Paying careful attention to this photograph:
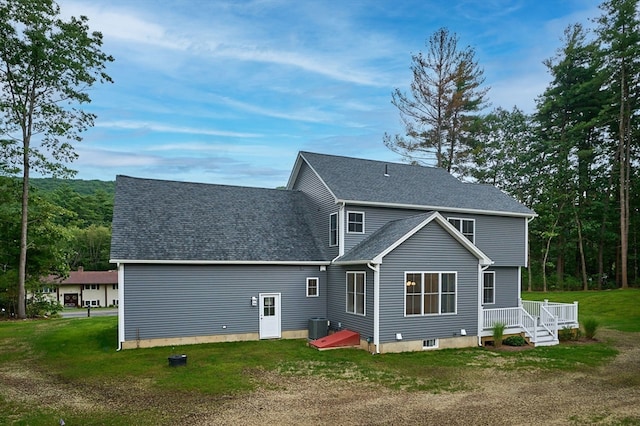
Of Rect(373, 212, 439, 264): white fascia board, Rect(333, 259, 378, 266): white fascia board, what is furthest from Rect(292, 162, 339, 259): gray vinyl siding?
Rect(373, 212, 439, 264): white fascia board

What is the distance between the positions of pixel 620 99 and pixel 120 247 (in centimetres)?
3588

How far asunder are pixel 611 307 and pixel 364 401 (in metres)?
23.3

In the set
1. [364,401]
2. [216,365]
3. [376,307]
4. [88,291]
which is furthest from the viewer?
[88,291]

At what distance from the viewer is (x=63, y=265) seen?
25.3 metres

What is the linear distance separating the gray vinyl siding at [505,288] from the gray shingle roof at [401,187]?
281 cm

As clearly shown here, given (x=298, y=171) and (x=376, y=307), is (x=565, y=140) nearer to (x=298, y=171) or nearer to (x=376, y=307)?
(x=298, y=171)

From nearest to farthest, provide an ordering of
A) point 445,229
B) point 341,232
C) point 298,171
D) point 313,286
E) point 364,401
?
point 364,401
point 445,229
point 341,232
point 313,286
point 298,171

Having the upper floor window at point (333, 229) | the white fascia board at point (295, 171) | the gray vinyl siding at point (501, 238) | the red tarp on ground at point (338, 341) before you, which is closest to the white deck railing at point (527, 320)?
the gray vinyl siding at point (501, 238)

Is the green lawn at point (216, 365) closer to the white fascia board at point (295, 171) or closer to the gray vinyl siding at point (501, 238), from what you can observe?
the gray vinyl siding at point (501, 238)

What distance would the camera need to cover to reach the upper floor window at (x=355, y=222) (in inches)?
682

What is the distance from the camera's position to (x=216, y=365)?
12.4m

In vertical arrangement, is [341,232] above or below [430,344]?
above

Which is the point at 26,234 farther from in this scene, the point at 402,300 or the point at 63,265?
the point at 402,300

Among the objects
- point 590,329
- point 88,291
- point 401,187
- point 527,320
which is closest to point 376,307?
point 527,320
